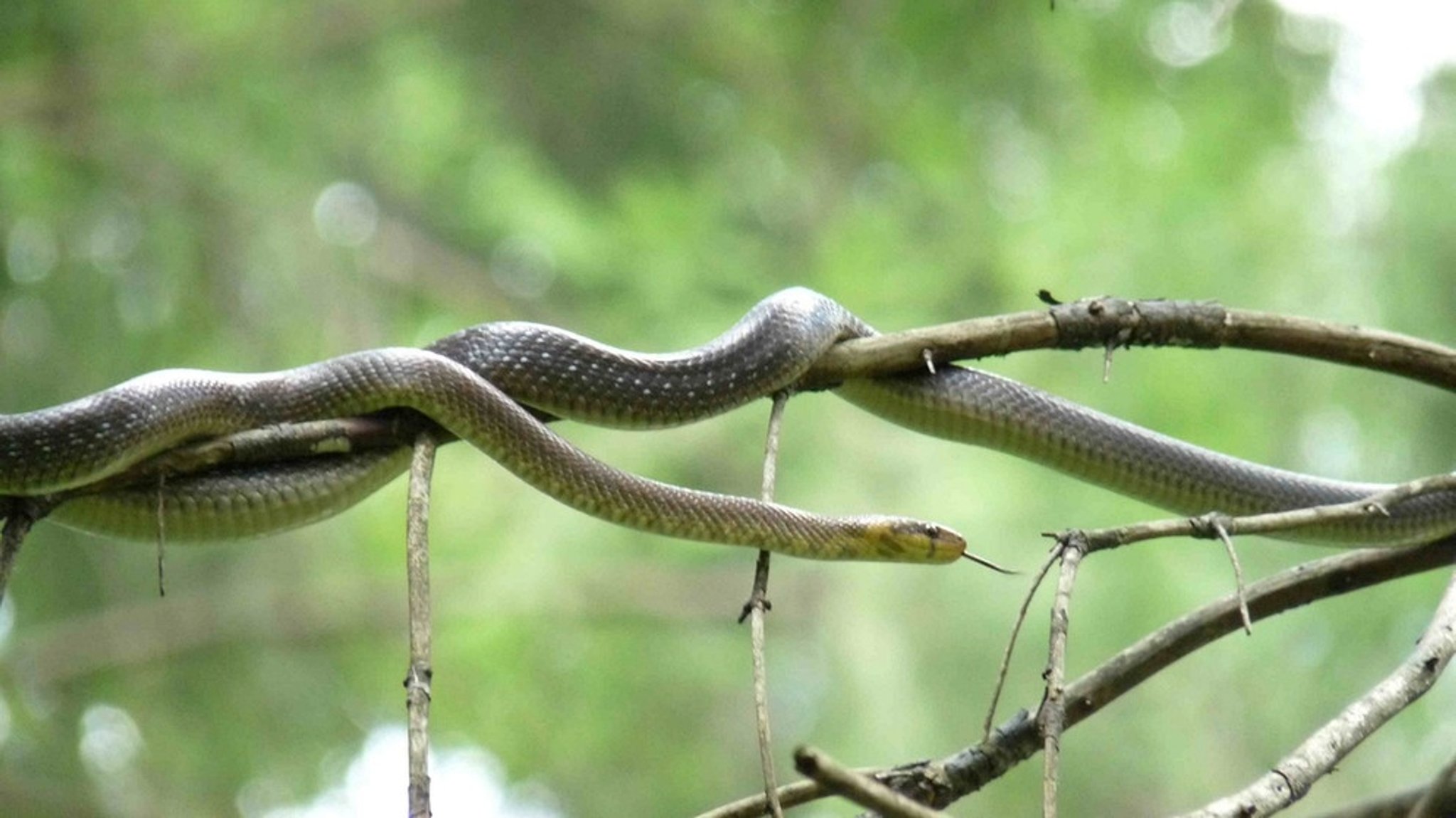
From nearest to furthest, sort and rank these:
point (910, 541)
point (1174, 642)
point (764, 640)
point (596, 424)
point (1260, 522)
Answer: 1. point (764, 640)
2. point (1260, 522)
3. point (1174, 642)
4. point (596, 424)
5. point (910, 541)

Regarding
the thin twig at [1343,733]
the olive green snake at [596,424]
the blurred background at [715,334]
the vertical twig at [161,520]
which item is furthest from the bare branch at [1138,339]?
the blurred background at [715,334]

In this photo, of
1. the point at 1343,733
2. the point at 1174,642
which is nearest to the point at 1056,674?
the point at 1343,733

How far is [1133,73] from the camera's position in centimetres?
754

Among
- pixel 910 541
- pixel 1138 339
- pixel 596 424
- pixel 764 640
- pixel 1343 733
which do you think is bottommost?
pixel 1343 733

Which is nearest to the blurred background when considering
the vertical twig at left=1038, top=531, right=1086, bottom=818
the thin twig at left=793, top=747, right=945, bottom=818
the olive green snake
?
the olive green snake

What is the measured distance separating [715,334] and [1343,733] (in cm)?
529

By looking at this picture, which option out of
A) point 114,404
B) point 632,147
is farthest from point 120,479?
point 632,147

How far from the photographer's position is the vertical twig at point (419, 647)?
5.89 ft

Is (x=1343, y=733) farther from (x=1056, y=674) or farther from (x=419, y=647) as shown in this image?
(x=419, y=647)

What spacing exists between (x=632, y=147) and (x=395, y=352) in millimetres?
7861

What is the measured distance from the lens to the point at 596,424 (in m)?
3.12

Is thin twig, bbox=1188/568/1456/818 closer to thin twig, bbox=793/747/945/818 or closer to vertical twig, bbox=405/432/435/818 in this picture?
thin twig, bbox=793/747/945/818

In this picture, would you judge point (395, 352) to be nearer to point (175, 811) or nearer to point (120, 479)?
point (120, 479)

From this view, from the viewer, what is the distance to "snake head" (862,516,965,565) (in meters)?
3.28
